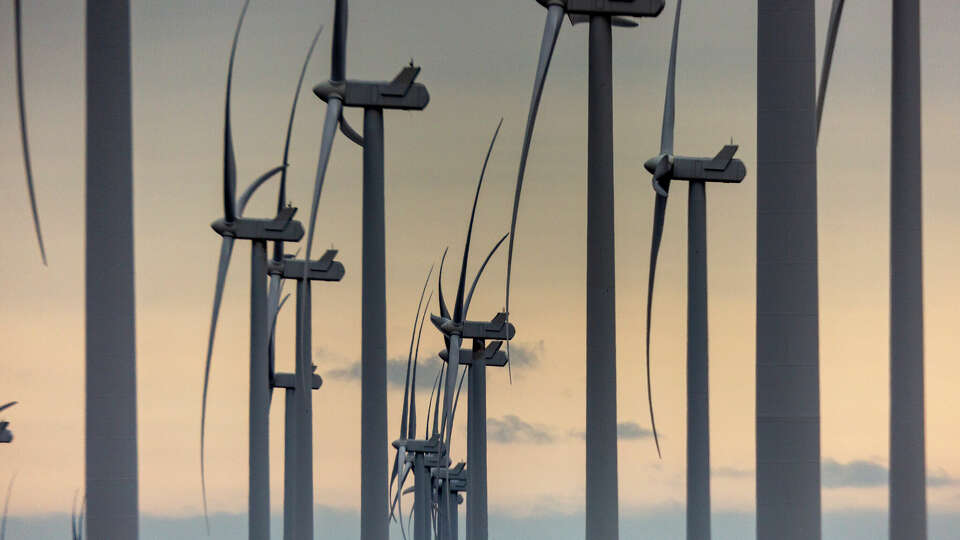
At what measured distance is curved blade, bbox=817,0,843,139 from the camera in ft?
121

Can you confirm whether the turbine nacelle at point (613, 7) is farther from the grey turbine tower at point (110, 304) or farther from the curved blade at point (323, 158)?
the grey turbine tower at point (110, 304)

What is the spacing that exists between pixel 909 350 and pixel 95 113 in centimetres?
1851

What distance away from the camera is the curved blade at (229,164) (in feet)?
203

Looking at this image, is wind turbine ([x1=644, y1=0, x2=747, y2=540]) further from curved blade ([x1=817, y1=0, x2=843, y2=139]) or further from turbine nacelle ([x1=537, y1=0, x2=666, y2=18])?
curved blade ([x1=817, y1=0, x2=843, y2=139])

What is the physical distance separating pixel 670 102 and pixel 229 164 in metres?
17.3

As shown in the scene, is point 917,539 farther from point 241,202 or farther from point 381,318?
point 241,202

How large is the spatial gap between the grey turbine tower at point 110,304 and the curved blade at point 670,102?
2432 cm

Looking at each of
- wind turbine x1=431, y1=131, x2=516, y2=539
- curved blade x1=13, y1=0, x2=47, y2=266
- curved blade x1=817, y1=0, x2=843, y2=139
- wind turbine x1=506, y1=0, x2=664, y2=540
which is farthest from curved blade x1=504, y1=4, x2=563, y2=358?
wind turbine x1=431, y1=131, x2=516, y2=539

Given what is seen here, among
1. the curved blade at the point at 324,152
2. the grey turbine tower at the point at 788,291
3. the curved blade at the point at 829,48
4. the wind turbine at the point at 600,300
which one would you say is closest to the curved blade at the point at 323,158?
the curved blade at the point at 324,152

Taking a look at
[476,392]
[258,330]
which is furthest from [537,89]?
[476,392]

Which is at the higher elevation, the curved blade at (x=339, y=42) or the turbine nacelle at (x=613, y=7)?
the curved blade at (x=339, y=42)

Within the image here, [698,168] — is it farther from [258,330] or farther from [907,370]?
[907,370]

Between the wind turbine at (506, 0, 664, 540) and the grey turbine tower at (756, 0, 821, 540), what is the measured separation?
22.4 meters

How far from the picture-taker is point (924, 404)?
40625mm
